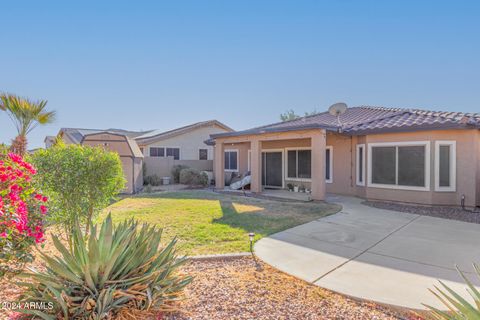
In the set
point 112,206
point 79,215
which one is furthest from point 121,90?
point 79,215

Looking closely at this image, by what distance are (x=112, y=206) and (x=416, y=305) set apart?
1079cm

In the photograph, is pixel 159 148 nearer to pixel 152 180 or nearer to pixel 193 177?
pixel 152 180

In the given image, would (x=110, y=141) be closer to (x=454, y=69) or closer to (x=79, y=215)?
(x=79, y=215)

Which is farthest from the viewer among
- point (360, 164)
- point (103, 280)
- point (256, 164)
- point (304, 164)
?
point (304, 164)

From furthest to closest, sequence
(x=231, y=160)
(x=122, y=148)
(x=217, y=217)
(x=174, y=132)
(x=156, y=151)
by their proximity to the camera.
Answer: (x=174, y=132), (x=156, y=151), (x=231, y=160), (x=122, y=148), (x=217, y=217)

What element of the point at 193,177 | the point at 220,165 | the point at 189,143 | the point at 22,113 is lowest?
the point at 193,177

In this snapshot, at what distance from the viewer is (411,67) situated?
16.3 metres

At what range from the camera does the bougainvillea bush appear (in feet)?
11.7

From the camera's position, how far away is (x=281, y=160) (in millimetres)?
16922

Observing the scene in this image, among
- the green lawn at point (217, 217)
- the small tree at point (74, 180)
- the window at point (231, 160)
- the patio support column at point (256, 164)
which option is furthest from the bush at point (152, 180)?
the small tree at point (74, 180)

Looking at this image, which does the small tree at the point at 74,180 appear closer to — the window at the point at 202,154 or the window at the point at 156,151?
the window at the point at 156,151

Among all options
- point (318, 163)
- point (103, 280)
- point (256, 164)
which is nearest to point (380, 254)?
point (103, 280)

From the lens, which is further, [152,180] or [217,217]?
[152,180]

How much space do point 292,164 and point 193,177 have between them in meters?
8.26
